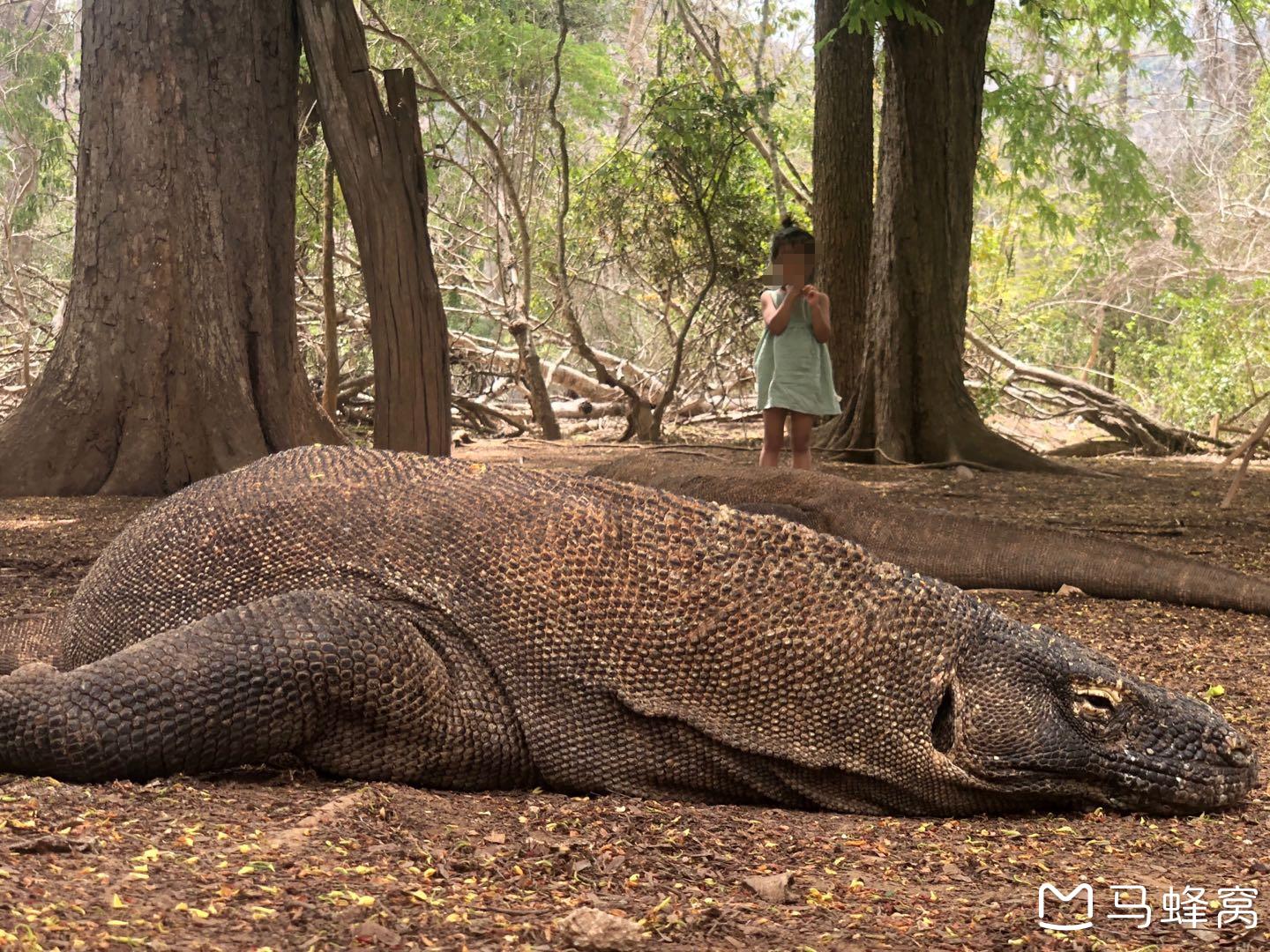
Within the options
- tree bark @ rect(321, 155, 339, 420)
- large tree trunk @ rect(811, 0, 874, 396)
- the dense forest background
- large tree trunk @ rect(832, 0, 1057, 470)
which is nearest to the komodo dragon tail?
the dense forest background

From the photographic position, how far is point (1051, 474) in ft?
28.8

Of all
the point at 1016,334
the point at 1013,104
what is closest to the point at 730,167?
the point at 1013,104

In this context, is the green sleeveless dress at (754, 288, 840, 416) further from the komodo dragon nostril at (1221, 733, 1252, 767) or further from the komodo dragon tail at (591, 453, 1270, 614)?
the komodo dragon nostril at (1221, 733, 1252, 767)

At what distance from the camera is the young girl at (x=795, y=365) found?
6715 millimetres

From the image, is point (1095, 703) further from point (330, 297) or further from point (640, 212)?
point (640, 212)

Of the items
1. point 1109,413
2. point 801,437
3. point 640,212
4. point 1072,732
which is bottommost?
point 1072,732

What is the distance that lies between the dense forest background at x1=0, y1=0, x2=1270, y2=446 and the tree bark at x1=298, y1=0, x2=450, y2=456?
4.26 ft

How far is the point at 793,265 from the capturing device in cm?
656

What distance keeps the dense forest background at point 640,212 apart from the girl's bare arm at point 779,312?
2.38 metres

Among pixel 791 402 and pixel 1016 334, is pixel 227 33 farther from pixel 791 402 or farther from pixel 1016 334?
pixel 1016 334

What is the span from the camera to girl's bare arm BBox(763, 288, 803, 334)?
673 centimetres

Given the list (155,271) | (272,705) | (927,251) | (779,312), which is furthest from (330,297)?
(272,705)

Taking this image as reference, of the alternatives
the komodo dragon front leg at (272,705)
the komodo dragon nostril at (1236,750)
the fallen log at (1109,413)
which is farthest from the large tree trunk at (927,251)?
the komodo dragon front leg at (272,705)

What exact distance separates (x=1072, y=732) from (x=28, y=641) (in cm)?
212
